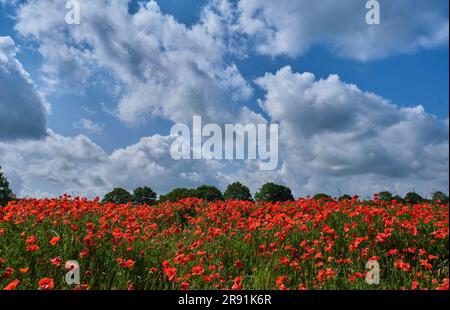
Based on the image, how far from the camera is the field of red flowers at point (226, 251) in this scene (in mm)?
6691

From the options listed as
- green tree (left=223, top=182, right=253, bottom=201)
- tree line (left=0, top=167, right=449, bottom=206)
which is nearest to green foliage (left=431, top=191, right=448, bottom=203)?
tree line (left=0, top=167, right=449, bottom=206)

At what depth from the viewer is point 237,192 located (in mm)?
18094

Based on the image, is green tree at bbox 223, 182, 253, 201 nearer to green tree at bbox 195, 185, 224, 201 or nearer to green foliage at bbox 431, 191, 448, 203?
green tree at bbox 195, 185, 224, 201

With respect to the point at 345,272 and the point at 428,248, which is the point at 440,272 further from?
the point at 345,272

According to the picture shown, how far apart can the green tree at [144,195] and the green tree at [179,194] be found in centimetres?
57

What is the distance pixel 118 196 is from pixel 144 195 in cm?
98

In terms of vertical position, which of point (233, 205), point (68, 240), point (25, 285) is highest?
point (233, 205)

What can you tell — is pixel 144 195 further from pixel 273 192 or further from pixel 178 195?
pixel 273 192

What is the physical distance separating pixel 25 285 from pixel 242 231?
4687 millimetres

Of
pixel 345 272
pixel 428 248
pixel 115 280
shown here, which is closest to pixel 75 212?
pixel 115 280

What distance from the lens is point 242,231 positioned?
981 centimetres

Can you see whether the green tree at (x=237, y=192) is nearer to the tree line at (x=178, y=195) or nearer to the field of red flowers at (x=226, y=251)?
the tree line at (x=178, y=195)

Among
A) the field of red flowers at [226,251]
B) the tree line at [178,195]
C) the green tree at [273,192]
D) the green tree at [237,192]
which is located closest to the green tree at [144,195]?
the tree line at [178,195]

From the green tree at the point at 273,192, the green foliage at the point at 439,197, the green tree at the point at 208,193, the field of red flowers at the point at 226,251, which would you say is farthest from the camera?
the green tree at the point at 273,192
